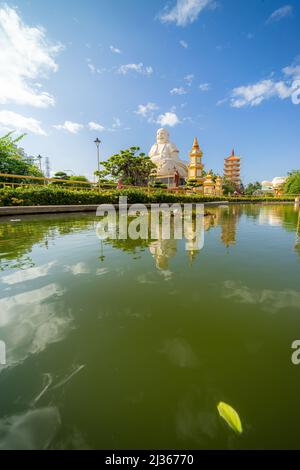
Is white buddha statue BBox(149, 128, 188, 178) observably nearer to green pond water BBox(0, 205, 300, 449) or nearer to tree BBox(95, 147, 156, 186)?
tree BBox(95, 147, 156, 186)

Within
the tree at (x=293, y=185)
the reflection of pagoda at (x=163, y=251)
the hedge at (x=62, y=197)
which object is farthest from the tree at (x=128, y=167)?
the tree at (x=293, y=185)

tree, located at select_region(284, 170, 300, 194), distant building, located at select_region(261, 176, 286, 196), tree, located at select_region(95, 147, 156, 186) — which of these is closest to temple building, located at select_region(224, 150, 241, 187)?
distant building, located at select_region(261, 176, 286, 196)

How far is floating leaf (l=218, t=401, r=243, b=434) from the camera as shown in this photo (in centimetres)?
107

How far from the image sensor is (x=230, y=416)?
1.11 meters

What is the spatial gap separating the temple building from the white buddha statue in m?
24.3

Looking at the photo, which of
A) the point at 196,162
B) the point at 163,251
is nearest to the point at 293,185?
the point at 196,162

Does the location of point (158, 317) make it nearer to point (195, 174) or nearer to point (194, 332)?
point (194, 332)

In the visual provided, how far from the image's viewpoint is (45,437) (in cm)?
103

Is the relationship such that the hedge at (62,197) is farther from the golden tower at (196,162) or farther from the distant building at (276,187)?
the distant building at (276,187)

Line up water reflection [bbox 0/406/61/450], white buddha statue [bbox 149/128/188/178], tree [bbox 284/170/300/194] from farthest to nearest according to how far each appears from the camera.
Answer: white buddha statue [bbox 149/128/188/178] < tree [bbox 284/170/300/194] < water reflection [bbox 0/406/61/450]

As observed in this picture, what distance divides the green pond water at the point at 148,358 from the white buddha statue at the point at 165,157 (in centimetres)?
5412

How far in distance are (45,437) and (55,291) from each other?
168 cm

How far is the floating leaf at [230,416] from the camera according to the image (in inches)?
41.9
